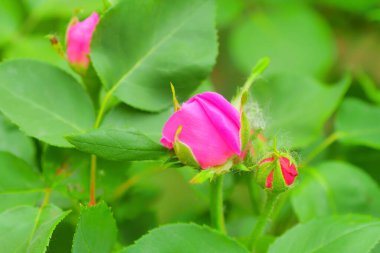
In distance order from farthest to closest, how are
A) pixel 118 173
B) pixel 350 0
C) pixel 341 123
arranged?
pixel 350 0, pixel 341 123, pixel 118 173

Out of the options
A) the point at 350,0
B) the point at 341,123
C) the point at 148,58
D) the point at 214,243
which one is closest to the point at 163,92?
the point at 148,58

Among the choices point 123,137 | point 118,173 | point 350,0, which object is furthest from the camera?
point 350,0

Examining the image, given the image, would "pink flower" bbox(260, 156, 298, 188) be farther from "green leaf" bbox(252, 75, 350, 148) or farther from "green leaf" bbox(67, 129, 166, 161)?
"green leaf" bbox(252, 75, 350, 148)

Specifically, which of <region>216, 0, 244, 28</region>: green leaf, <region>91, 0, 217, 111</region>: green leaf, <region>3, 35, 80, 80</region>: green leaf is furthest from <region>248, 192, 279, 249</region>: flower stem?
<region>216, 0, 244, 28</region>: green leaf

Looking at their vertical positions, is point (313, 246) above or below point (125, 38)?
below

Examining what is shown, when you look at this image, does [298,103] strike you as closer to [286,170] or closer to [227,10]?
[286,170]

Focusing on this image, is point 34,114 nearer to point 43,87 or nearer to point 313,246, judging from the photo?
point 43,87
